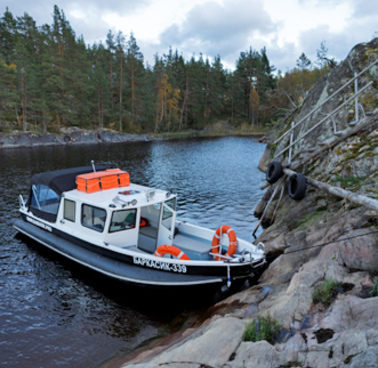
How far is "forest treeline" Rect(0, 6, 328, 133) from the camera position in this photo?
55.5 metres

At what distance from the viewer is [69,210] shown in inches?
506

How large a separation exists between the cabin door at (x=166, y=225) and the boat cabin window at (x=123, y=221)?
1076 millimetres

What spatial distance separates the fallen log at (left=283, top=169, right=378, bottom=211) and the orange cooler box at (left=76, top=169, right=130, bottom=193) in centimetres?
743

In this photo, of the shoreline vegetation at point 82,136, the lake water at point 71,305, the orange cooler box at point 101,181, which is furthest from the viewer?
the shoreline vegetation at point 82,136

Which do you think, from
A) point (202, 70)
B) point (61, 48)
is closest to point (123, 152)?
point (61, 48)

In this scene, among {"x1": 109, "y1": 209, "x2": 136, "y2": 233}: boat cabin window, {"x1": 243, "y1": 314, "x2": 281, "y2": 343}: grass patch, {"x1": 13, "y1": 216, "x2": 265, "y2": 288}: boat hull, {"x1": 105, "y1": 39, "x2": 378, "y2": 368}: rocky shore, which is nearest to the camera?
{"x1": 105, "y1": 39, "x2": 378, "y2": 368}: rocky shore

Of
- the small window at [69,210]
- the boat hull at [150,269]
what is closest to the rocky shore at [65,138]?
the small window at [69,210]

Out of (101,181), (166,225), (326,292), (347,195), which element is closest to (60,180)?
(101,181)

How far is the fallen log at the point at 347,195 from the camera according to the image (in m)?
8.12

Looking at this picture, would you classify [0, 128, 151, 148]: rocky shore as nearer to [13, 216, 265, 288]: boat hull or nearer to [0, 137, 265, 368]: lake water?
[0, 137, 265, 368]: lake water

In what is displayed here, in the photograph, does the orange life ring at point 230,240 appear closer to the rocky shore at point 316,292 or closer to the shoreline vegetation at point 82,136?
the rocky shore at point 316,292

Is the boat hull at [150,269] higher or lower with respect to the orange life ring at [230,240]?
lower

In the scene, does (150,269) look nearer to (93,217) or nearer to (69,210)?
(93,217)

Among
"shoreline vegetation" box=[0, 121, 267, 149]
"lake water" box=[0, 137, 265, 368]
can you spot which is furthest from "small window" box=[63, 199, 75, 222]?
"shoreline vegetation" box=[0, 121, 267, 149]
